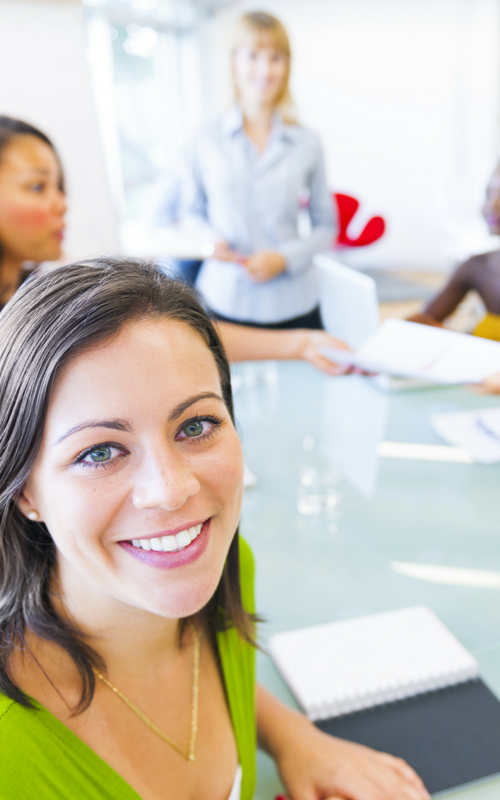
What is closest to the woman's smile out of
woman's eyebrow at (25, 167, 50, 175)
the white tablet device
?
the white tablet device

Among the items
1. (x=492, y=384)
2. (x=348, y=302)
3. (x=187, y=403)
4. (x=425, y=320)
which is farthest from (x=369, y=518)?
(x=425, y=320)

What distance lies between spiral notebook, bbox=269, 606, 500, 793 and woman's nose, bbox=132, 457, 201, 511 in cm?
46

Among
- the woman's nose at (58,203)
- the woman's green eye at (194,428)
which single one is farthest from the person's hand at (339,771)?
the woman's nose at (58,203)

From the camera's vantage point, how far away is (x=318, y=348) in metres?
1.91

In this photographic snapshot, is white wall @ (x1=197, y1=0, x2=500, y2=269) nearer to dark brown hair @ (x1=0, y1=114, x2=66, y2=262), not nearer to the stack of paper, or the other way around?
dark brown hair @ (x1=0, y1=114, x2=66, y2=262)

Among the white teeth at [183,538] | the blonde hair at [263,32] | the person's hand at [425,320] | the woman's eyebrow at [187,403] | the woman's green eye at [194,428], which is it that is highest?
the blonde hair at [263,32]

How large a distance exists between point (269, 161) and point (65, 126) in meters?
1.06

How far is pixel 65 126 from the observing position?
3018mm

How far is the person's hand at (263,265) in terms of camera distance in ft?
7.82

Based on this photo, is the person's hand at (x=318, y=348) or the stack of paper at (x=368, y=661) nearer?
the stack of paper at (x=368, y=661)

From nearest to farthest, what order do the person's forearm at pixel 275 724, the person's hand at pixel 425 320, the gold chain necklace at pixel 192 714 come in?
the gold chain necklace at pixel 192 714, the person's forearm at pixel 275 724, the person's hand at pixel 425 320

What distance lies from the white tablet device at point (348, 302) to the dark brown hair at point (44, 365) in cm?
96

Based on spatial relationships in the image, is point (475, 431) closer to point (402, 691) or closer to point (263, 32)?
point (402, 691)

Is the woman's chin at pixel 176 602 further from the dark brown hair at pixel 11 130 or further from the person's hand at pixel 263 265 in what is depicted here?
the person's hand at pixel 263 265
